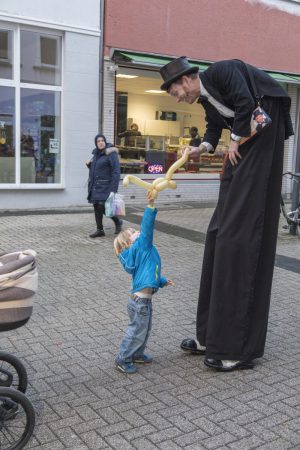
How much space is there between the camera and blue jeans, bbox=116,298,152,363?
3.81m

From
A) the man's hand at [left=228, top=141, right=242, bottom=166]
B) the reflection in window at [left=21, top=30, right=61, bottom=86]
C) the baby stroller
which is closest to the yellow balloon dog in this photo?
the man's hand at [left=228, top=141, right=242, bottom=166]

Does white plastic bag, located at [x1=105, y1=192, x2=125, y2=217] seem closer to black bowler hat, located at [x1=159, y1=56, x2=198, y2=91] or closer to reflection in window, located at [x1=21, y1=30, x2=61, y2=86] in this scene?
reflection in window, located at [x1=21, y1=30, x2=61, y2=86]

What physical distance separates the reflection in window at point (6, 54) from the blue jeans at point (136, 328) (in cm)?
875

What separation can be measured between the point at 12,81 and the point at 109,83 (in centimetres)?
220

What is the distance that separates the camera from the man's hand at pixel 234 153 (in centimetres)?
375

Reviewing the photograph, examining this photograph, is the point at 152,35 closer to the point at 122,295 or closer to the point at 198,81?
the point at 122,295

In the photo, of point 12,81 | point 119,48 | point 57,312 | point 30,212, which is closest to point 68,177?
point 30,212

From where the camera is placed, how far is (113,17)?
12.1 m

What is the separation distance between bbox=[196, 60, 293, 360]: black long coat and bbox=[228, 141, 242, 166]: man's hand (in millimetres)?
43

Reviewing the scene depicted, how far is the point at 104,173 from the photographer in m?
8.83

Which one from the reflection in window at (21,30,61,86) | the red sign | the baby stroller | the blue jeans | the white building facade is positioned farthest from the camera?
the red sign

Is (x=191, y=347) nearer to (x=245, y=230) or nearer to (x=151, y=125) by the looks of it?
(x=245, y=230)

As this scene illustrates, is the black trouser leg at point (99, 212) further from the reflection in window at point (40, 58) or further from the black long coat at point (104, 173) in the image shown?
the reflection in window at point (40, 58)

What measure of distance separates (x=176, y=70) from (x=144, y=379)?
2.16 meters
